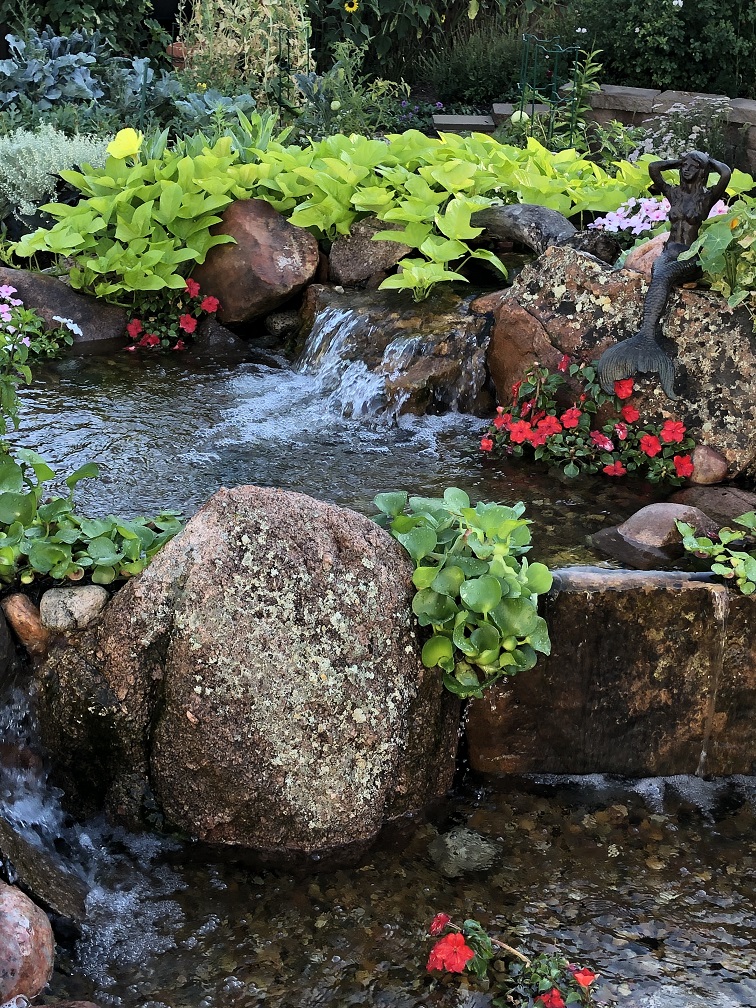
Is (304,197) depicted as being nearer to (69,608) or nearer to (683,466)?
(683,466)

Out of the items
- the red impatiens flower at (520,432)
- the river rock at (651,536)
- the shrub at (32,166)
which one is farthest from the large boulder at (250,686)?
the shrub at (32,166)

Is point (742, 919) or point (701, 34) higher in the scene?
point (701, 34)

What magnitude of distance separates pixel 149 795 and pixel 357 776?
60 centimetres

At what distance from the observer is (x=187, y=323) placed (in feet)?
19.2

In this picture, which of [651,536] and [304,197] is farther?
[304,197]

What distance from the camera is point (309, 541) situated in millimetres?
2947

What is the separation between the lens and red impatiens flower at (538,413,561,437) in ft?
14.3

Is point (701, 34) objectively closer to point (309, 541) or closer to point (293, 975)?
point (309, 541)

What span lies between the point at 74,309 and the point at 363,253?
1.65 meters

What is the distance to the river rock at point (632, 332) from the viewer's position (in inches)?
166

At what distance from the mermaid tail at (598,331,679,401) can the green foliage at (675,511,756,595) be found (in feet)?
2.74

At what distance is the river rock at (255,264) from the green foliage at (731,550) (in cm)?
311

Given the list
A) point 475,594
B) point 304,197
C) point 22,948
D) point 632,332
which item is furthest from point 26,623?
point 304,197

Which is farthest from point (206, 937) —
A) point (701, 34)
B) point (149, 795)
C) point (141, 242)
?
point (701, 34)
